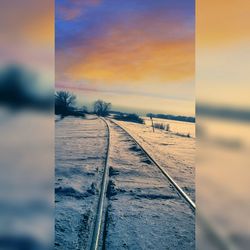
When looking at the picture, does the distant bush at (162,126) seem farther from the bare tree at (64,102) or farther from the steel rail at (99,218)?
the bare tree at (64,102)

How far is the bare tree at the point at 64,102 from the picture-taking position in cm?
359

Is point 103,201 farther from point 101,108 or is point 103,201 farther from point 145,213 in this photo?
point 101,108

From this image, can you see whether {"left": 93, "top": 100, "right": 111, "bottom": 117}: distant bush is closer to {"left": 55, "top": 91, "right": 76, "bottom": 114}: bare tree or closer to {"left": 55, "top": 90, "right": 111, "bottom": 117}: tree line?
{"left": 55, "top": 90, "right": 111, "bottom": 117}: tree line

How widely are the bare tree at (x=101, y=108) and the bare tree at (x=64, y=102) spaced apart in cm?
27

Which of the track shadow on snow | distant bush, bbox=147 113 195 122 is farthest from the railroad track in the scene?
distant bush, bbox=147 113 195 122

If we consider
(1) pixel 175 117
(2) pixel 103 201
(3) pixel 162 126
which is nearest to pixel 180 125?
(1) pixel 175 117

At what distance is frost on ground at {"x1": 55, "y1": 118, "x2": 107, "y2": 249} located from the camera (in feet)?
9.43

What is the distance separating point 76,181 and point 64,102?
881 millimetres

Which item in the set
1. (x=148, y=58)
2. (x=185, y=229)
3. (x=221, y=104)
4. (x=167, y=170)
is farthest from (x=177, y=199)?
(x=148, y=58)

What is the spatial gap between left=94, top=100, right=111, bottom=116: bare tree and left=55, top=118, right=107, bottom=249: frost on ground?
17.6 inches

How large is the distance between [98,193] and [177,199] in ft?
2.61

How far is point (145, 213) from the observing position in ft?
10.5

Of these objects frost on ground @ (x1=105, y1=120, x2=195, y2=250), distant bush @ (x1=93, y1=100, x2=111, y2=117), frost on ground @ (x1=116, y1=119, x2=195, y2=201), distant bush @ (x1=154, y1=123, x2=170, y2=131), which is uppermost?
distant bush @ (x1=93, y1=100, x2=111, y2=117)

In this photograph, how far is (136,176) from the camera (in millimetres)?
3934
